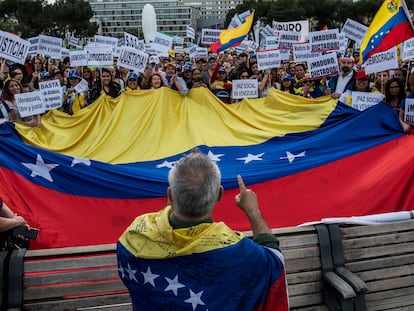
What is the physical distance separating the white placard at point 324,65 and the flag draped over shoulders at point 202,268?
6228 mm

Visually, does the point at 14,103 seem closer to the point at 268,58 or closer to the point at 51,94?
the point at 51,94

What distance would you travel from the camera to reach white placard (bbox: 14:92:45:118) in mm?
6379

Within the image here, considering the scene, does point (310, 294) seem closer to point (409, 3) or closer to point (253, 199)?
point (253, 199)

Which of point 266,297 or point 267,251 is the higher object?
point 267,251

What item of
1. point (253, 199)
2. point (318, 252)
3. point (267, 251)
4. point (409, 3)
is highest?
point (409, 3)

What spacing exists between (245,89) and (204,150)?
2663 mm

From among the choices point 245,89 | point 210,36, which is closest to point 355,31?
point 245,89

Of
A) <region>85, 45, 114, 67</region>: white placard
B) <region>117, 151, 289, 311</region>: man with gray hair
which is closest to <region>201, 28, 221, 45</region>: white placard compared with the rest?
<region>85, 45, 114, 67</region>: white placard

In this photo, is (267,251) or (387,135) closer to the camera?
(267,251)

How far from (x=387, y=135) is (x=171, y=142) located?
2582mm

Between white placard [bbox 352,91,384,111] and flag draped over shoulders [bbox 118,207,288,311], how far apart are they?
502 centimetres

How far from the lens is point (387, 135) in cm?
506

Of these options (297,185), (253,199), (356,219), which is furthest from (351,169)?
(253,199)

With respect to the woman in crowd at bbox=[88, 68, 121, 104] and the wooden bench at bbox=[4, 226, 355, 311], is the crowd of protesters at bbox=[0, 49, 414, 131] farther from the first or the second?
the wooden bench at bbox=[4, 226, 355, 311]
